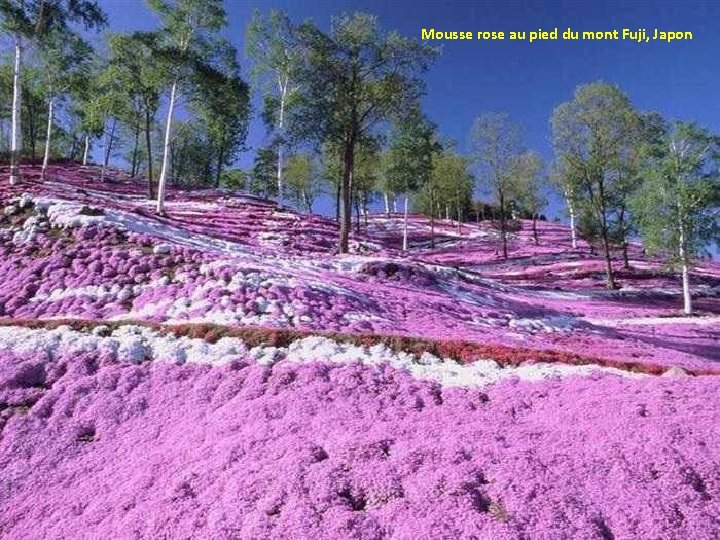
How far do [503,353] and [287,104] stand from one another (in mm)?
38051

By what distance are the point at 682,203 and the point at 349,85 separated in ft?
68.9

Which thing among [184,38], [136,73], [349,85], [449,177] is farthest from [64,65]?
[449,177]

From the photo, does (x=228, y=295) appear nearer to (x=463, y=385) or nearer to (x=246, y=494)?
(x=463, y=385)

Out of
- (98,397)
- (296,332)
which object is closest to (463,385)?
(296,332)

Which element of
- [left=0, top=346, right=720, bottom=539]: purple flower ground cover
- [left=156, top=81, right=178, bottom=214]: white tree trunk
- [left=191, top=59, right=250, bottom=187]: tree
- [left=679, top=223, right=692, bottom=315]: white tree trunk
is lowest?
[left=0, top=346, right=720, bottom=539]: purple flower ground cover

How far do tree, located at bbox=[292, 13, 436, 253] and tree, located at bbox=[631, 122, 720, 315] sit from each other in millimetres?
15629

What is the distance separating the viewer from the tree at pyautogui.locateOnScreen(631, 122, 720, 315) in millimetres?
32469

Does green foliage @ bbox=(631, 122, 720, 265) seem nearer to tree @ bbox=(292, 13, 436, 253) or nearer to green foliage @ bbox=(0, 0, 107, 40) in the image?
tree @ bbox=(292, 13, 436, 253)

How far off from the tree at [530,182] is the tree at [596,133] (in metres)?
16.8

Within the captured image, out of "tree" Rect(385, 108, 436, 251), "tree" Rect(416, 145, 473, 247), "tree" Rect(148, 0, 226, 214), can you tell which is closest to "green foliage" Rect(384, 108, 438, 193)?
"tree" Rect(385, 108, 436, 251)

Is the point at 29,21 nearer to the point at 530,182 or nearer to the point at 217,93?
the point at 217,93

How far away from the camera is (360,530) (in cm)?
726

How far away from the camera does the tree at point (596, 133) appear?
4256 centimetres

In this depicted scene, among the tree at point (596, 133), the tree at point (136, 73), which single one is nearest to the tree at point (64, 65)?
the tree at point (136, 73)
